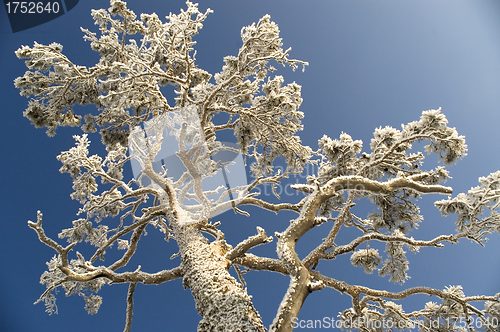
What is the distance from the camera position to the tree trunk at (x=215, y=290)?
10.4 feet

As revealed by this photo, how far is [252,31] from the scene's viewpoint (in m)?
6.27

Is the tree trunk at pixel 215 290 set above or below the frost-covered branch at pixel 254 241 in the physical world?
below

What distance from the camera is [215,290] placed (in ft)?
11.9

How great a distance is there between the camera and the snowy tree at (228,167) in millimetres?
4445

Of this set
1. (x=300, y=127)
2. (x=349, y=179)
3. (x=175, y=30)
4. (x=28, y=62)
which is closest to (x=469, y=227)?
(x=349, y=179)

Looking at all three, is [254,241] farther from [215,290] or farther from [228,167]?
[228,167]

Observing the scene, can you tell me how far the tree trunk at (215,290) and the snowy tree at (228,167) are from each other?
0.02 m

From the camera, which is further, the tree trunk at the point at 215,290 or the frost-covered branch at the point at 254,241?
the frost-covered branch at the point at 254,241

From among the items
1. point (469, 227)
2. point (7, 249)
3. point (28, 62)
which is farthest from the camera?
point (7, 249)

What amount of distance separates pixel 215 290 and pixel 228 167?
529 centimetres

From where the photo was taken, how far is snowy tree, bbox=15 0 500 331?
445cm

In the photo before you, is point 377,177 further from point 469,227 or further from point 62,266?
point 62,266

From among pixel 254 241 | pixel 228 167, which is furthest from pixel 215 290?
pixel 228 167

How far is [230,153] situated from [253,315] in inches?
225
